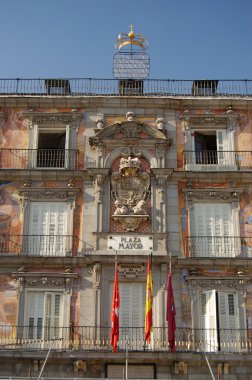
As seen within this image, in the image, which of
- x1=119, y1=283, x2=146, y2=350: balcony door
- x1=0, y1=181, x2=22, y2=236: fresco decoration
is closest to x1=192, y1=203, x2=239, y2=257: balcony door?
x1=119, y1=283, x2=146, y2=350: balcony door

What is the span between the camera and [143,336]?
22812 millimetres

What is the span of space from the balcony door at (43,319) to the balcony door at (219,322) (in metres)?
4.97

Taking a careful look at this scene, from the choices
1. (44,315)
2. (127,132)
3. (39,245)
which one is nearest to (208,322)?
(44,315)

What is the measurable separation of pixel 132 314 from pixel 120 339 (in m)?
1.01

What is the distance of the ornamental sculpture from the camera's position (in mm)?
24438

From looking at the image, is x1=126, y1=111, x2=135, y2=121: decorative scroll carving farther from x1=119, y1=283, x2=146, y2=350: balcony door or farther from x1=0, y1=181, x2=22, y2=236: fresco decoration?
x1=119, y1=283, x2=146, y2=350: balcony door

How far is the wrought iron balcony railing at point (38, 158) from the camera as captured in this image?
2545 cm

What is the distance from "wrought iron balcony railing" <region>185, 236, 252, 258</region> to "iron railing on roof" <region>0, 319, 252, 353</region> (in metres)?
2.80

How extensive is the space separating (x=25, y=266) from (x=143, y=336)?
495 cm

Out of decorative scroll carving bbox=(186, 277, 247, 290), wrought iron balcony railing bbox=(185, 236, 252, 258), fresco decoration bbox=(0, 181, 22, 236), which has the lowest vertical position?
decorative scroll carving bbox=(186, 277, 247, 290)

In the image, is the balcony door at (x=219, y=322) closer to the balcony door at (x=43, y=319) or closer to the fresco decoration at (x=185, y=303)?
the fresco decoration at (x=185, y=303)

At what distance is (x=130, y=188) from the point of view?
25.0 m

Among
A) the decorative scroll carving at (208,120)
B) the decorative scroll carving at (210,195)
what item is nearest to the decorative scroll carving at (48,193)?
the decorative scroll carving at (210,195)

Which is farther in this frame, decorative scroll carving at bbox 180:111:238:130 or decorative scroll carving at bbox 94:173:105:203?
decorative scroll carving at bbox 180:111:238:130
